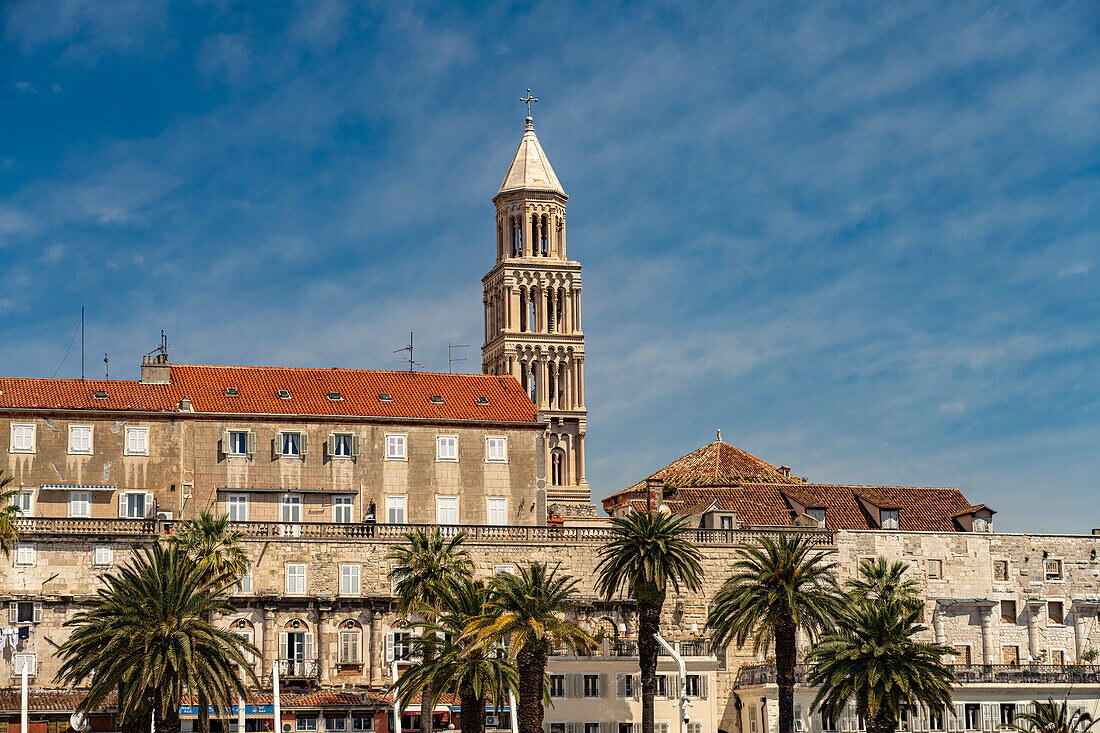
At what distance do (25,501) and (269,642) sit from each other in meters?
15.4

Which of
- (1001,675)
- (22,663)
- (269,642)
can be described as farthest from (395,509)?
(1001,675)

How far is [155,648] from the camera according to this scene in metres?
63.2

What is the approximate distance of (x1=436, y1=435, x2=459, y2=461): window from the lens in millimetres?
93688

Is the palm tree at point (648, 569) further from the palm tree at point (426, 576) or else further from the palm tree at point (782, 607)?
the palm tree at point (426, 576)

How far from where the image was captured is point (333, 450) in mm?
92500

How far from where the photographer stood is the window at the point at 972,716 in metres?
85.8

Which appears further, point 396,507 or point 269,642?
point 396,507

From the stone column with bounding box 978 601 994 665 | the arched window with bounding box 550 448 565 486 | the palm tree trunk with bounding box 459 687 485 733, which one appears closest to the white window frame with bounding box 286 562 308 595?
the palm tree trunk with bounding box 459 687 485 733

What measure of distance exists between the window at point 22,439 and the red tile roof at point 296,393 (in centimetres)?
127

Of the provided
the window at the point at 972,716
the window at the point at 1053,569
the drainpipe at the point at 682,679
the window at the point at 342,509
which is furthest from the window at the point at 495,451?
the window at the point at 1053,569

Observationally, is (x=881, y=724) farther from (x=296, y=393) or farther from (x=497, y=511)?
(x=296, y=393)

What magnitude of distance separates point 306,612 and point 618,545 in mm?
17367

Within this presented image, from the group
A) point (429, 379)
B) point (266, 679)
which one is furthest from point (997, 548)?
point (266, 679)

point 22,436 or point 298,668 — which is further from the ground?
point 22,436
